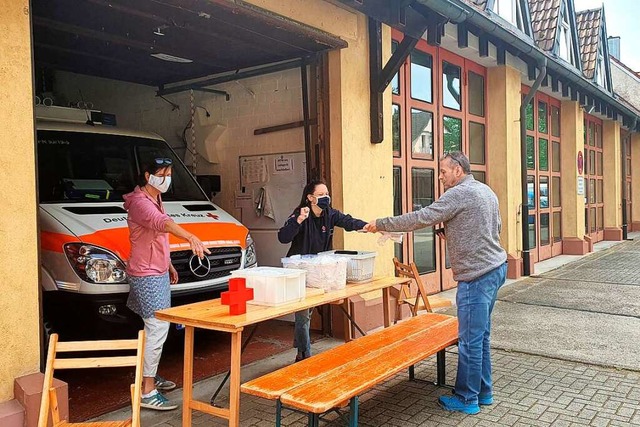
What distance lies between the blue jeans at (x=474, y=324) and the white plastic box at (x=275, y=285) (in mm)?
1206

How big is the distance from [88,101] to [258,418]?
6287mm

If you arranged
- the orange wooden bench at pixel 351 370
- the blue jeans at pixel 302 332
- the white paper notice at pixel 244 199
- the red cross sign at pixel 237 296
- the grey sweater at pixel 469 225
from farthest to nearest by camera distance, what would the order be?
the white paper notice at pixel 244 199 → the blue jeans at pixel 302 332 → the grey sweater at pixel 469 225 → the red cross sign at pixel 237 296 → the orange wooden bench at pixel 351 370

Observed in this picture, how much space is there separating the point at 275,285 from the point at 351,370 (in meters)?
0.73

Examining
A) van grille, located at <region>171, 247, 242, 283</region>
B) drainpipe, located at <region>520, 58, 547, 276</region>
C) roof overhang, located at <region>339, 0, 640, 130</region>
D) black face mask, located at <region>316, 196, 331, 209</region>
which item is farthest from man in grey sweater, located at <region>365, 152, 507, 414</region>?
drainpipe, located at <region>520, 58, 547, 276</region>

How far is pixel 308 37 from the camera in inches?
218

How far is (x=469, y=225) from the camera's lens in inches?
161

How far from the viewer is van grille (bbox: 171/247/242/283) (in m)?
5.18

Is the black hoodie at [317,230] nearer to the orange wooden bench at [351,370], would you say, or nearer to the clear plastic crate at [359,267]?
the clear plastic crate at [359,267]

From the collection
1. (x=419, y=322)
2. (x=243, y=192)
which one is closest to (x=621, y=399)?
(x=419, y=322)

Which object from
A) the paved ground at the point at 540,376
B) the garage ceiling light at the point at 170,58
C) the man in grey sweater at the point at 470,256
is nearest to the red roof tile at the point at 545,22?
the paved ground at the point at 540,376

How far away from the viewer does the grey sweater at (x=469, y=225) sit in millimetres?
4082

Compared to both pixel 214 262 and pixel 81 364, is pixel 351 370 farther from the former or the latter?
pixel 214 262

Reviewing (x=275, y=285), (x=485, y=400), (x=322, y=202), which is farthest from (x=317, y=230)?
(x=485, y=400)

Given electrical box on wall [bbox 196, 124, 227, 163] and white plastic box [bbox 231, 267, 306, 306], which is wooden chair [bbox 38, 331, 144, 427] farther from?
electrical box on wall [bbox 196, 124, 227, 163]
